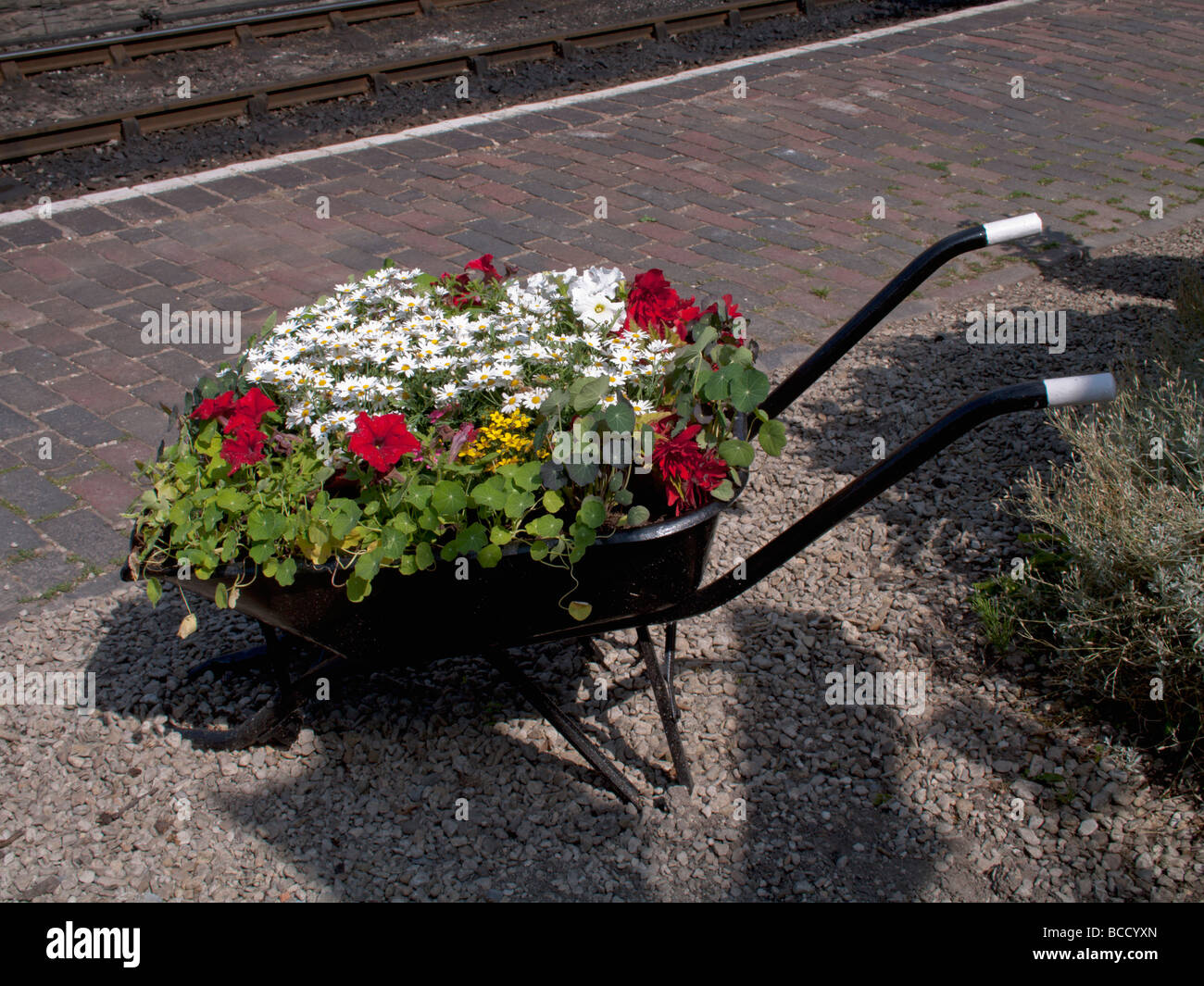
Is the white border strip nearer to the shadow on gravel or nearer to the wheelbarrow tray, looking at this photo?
the shadow on gravel

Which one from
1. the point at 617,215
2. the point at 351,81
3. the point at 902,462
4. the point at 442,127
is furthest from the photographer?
the point at 351,81

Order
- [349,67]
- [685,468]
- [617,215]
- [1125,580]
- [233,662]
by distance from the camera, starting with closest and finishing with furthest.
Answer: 1. [685,468]
2. [1125,580]
3. [233,662]
4. [617,215]
5. [349,67]

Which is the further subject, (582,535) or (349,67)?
(349,67)

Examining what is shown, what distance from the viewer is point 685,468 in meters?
2.09

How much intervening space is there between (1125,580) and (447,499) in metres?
1.82

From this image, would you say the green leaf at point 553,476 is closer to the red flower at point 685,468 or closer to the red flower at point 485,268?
the red flower at point 685,468

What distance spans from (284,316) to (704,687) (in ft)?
8.94

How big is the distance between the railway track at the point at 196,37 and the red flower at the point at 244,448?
23.7ft

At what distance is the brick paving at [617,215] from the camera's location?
13.4 feet

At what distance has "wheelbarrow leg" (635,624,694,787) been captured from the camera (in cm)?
246

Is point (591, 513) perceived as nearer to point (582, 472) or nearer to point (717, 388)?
point (582, 472)

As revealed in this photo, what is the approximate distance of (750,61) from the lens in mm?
8383

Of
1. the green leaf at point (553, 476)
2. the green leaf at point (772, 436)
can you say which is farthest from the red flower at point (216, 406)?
the green leaf at point (772, 436)

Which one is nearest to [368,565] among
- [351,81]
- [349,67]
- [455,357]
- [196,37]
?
[455,357]
